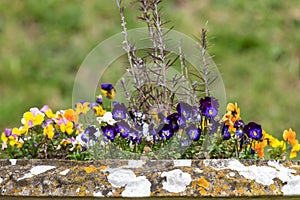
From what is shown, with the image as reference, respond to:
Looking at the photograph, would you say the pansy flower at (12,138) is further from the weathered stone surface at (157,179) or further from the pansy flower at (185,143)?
the pansy flower at (185,143)

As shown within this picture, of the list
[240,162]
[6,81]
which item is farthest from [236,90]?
[240,162]

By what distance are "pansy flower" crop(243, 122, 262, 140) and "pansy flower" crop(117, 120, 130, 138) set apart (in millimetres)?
467

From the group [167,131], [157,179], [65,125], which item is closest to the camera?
[157,179]

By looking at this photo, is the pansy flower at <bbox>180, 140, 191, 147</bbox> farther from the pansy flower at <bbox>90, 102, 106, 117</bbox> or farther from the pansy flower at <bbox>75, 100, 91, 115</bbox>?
the pansy flower at <bbox>75, 100, 91, 115</bbox>

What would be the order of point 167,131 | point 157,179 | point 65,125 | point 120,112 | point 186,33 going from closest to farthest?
point 157,179 < point 167,131 < point 120,112 < point 65,125 < point 186,33

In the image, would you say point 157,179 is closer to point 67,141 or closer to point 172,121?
point 172,121

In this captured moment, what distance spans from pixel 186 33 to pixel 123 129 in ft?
10.7

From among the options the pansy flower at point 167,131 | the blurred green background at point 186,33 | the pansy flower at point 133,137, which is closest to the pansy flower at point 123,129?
the pansy flower at point 133,137

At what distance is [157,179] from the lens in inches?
77.2

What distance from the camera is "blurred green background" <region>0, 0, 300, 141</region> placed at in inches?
193

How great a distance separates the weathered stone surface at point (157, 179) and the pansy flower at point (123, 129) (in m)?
0.21

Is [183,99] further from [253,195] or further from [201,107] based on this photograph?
[253,195]

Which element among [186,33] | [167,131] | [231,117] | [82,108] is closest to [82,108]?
[82,108]

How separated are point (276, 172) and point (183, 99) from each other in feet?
1.96
